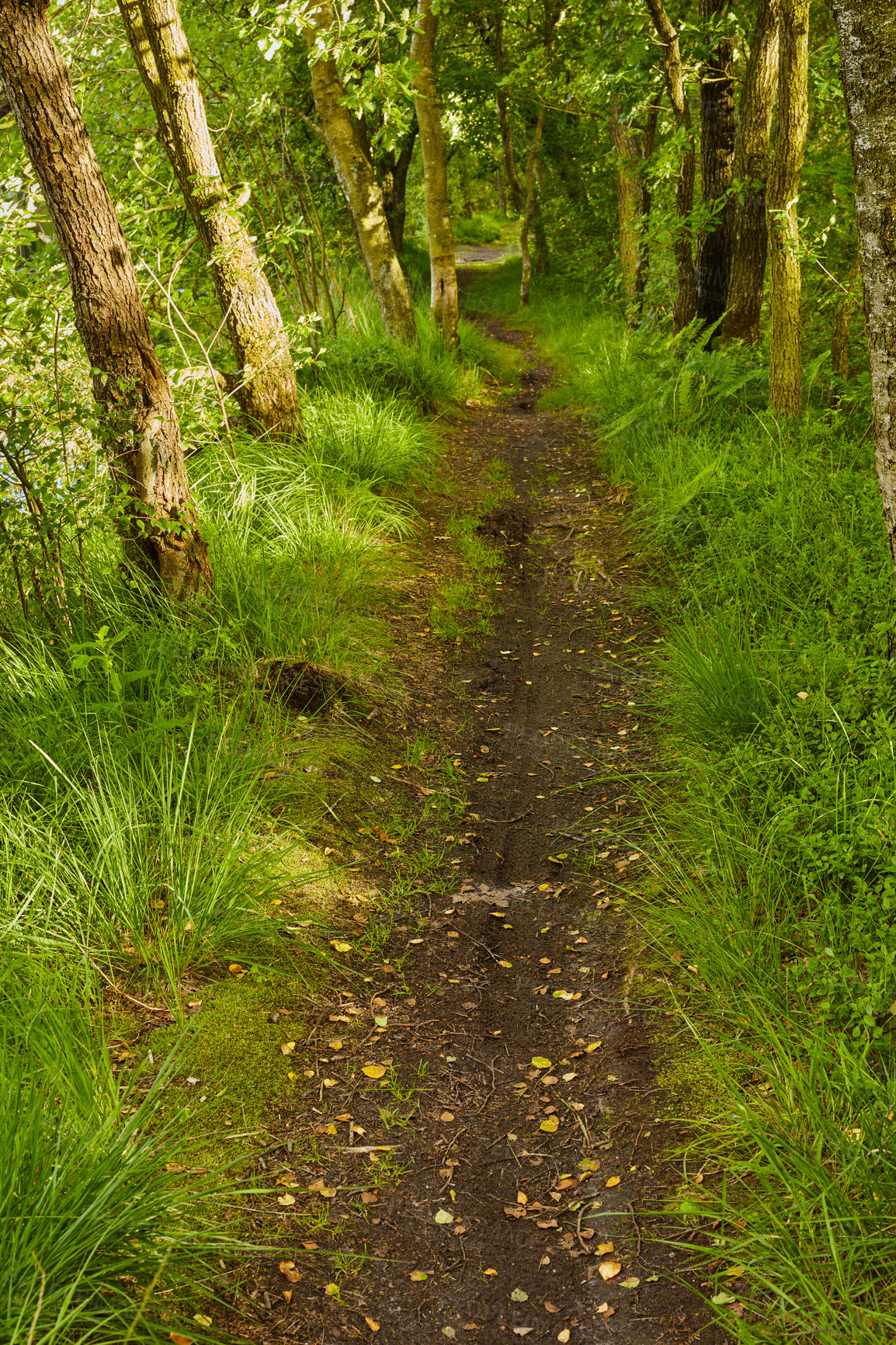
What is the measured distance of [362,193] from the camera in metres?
8.74

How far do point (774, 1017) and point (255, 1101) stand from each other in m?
1.57

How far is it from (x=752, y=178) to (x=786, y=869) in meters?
6.31

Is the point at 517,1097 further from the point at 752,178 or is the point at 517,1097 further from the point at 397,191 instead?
the point at 397,191

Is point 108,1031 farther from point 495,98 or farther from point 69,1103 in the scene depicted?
point 495,98

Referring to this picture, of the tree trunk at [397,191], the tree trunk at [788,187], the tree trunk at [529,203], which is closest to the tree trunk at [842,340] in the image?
the tree trunk at [788,187]

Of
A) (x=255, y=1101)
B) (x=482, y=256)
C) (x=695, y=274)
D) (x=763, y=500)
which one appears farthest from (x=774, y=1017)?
(x=482, y=256)

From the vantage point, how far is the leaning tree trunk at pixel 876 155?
259 centimetres

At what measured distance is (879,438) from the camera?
2.98 meters

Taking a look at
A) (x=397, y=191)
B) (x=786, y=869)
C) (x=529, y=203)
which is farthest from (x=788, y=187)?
(x=529, y=203)

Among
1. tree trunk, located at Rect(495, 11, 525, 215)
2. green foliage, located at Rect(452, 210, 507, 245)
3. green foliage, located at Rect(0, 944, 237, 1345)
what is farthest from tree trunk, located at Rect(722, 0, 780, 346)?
green foliage, located at Rect(452, 210, 507, 245)

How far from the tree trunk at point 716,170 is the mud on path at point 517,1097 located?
473 centimetres

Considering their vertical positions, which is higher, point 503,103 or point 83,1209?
point 503,103

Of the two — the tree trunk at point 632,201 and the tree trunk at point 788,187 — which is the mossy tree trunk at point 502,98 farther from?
the tree trunk at point 788,187

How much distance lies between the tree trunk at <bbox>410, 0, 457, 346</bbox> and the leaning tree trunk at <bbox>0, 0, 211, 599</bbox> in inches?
261
